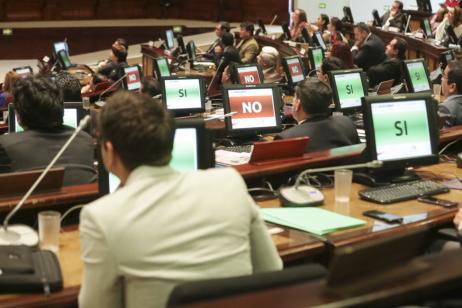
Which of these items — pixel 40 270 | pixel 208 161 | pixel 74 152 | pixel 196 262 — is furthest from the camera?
pixel 74 152

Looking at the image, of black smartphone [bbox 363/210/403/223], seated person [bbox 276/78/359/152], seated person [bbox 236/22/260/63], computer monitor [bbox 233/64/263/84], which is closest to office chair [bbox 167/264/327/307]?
black smartphone [bbox 363/210/403/223]

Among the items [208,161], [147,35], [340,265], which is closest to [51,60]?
[147,35]

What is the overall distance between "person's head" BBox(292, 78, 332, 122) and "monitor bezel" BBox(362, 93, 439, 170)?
2.51 ft

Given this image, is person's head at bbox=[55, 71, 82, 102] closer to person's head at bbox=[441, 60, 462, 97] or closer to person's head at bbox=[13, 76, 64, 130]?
person's head at bbox=[13, 76, 64, 130]

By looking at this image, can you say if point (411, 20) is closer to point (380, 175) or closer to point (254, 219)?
point (380, 175)

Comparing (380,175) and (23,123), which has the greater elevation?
(23,123)

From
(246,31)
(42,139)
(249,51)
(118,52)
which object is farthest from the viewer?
(246,31)

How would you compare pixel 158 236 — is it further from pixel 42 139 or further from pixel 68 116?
pixel 68 116

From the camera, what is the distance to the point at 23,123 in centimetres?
377

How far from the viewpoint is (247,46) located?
11.4 meters

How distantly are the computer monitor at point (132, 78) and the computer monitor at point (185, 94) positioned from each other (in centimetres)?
226

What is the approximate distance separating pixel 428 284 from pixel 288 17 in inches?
654

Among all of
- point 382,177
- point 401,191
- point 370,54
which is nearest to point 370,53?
point 370,54

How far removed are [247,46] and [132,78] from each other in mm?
2854
